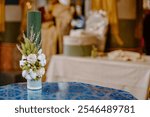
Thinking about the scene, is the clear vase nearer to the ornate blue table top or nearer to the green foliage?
the ornate blue table top

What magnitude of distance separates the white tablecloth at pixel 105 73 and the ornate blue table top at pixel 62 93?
937 mm

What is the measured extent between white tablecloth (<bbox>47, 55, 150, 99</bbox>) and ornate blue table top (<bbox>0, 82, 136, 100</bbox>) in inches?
36.9

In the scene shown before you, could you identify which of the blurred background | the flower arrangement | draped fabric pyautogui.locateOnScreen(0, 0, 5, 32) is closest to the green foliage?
the flower arrangement

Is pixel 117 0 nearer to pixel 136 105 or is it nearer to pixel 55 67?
pixel 55 67

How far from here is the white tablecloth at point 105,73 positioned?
98.2 inches

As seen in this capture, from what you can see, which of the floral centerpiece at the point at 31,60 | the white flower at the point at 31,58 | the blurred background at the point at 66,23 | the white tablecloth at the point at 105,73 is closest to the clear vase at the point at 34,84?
the floral centerpiece at the point at 31,60

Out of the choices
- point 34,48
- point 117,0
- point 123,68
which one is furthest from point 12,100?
point 117,0

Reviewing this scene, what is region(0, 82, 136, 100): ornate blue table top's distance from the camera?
1.43m

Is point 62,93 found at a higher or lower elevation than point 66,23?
lower

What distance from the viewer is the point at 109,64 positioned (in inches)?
105

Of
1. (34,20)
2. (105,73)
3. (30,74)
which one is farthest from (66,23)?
(30,74)

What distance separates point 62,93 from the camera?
1.52 meters

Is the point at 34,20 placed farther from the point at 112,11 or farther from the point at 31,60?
the point at 112,11

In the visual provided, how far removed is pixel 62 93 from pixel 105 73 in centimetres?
125
